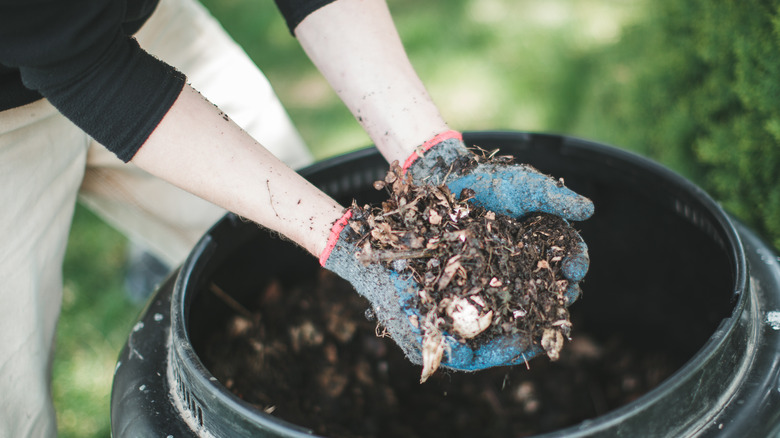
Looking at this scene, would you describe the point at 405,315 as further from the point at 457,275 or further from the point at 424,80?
the point at 424,80

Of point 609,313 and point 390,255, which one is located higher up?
point 390,255

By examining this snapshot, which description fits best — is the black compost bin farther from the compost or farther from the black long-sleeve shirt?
the black long-sleeve shirt

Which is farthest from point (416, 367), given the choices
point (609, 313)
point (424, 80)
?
point (424, 80)

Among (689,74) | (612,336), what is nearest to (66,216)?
(612,336)

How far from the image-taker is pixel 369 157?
56.2 inches

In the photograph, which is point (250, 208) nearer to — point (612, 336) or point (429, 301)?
point (429, 301)

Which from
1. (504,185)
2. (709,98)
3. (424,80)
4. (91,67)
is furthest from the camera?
(424,80)

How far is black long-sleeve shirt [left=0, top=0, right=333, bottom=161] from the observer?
0.88 m

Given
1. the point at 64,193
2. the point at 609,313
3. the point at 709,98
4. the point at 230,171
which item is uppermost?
the point at 230,171

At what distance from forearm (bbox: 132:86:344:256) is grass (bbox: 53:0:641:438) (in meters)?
1.31

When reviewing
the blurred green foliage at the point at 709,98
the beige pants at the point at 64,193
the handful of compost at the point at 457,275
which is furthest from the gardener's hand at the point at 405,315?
the blurred green foliage at the point at 709,98

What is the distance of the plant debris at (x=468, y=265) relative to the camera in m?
0.96

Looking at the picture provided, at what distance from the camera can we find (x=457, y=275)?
3.20 feet

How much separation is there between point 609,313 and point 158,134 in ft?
4.12
